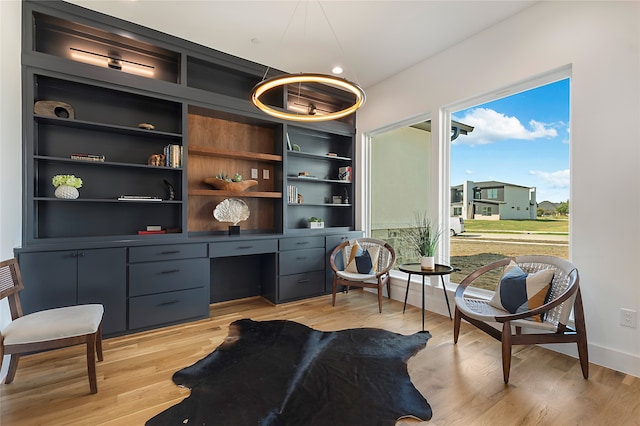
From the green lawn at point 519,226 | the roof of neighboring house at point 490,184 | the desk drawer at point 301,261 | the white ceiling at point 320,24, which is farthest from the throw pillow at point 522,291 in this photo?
the white ceiling at point 320,24

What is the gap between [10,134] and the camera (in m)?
2.32

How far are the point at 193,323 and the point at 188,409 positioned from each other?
1520 mm

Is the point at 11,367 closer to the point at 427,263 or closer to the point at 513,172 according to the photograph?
the point at 427,263

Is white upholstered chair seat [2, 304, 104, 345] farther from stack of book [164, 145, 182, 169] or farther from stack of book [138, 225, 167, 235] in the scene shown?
stack of book [164, 145, 182, 169]

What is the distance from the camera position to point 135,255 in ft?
9.45

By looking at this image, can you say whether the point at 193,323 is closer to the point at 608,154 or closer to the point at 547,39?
the point at 608,154

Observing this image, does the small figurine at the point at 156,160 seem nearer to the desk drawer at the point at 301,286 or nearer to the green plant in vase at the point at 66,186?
the green plant in vase at the point at 66,186

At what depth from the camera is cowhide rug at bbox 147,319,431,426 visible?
171cm

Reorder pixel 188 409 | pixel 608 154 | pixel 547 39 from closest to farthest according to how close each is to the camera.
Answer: pixel 188 409, pixel 608 154, pixel 547 39

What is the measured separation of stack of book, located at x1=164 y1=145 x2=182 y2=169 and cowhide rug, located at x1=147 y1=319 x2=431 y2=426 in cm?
191

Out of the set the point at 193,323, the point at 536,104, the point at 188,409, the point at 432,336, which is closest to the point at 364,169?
the point at 536,104

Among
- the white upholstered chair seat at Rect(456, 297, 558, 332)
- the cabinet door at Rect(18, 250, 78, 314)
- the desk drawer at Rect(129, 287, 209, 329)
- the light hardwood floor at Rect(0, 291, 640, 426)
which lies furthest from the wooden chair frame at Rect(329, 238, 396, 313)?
the cabinet door at Rect(18, 250, 78, 314)

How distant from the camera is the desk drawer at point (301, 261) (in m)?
3.86

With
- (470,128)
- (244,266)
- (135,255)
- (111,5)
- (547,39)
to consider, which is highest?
(111,5)
